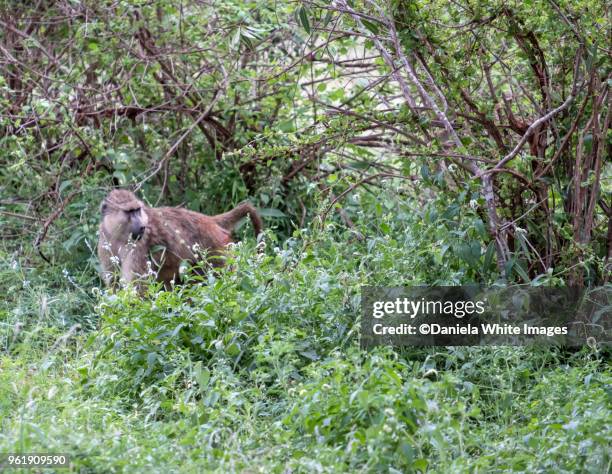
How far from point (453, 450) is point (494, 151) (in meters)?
1.72

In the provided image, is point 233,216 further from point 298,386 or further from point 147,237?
point 298,386

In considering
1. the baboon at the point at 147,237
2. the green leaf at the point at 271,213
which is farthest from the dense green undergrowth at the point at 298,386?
the green leaf at the point at 271,213

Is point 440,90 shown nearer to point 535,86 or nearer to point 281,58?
point 535,86

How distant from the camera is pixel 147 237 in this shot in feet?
17.7

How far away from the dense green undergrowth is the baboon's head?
0.71 m

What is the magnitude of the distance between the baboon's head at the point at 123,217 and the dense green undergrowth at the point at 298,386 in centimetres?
71

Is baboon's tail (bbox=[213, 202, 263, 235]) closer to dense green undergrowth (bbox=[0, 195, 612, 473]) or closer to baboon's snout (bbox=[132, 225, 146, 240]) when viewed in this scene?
baboon's snout (bbox=[132, 225, 146, 240])

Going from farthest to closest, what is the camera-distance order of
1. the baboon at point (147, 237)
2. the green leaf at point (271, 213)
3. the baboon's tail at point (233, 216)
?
the green leaf at point (271, 213), the baboon's tail at point (233, 216), the baboon at point (147, 237)

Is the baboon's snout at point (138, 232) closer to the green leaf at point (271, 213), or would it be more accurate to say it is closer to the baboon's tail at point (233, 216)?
the baboon's tail at point (233, 216)

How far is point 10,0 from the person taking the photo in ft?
21.5

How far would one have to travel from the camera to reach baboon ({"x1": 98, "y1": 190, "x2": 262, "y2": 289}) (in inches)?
209

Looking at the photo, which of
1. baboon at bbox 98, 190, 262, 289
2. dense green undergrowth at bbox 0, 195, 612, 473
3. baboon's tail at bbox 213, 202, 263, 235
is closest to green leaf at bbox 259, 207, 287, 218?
baboon's tail at bbox 213, 202, 263, 235

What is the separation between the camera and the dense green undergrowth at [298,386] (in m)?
2.92

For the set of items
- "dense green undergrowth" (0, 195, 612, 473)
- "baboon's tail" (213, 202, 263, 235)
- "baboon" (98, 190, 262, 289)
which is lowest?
"dense green undergrowth" (0, 195, 612, 473)
